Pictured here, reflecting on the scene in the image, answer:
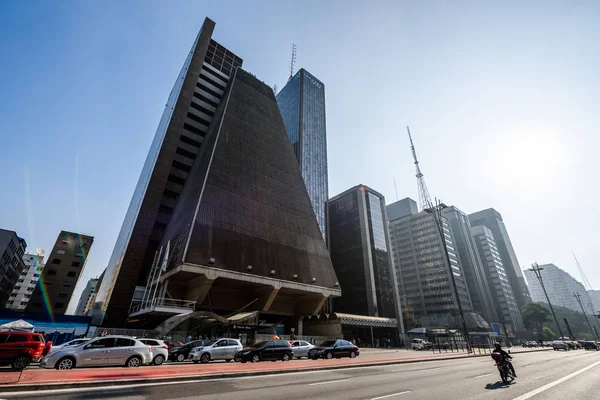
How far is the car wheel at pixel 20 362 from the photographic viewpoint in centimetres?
1284

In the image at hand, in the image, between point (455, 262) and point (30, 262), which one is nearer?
point (30, 262)

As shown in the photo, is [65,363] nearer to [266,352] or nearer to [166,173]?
[266,352]

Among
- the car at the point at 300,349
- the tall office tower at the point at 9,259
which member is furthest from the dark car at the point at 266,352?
the tall office tower at the point at 9,259

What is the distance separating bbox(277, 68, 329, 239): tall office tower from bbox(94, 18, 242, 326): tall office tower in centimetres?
3342

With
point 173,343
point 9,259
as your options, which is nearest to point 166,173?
point 173,343

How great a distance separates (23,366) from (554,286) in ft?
889

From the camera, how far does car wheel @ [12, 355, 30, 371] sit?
12.8m

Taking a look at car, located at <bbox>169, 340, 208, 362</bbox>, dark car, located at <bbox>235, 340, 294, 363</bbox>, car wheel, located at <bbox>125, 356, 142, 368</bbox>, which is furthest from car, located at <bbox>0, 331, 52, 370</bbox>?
dark car, located at <bbox>235, 340, 294, 363</bbox>

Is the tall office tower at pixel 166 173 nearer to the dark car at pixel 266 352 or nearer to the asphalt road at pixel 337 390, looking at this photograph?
the dark car at pixel 266 352

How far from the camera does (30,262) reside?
4075 inches

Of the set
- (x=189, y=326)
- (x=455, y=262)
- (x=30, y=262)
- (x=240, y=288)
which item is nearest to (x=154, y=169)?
(x=240, y=288)

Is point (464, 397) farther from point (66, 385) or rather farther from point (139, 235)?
point (139, 235)

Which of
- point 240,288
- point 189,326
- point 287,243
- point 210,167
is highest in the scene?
point 210,167

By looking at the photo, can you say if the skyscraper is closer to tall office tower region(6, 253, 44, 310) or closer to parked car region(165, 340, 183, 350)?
parked car region(165, 340, 183, 350)
